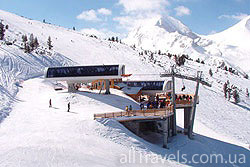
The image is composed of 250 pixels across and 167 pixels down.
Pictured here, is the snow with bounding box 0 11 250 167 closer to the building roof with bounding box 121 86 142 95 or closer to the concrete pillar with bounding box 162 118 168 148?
the concrete pillar with bounding box 162 118 168 148

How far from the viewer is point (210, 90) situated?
73188 millimetres

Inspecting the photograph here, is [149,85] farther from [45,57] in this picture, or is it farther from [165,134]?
[45,57]

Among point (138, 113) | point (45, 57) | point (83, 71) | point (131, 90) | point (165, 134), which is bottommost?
point (165, 134)

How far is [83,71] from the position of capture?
37156 millimetres

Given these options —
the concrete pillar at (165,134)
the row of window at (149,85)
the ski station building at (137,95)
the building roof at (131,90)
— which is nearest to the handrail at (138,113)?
the ski station building at (137,95)

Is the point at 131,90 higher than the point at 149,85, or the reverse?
the point at 149,85

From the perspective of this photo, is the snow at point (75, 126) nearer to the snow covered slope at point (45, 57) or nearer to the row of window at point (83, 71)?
the snow covered slope at point (45, 57)

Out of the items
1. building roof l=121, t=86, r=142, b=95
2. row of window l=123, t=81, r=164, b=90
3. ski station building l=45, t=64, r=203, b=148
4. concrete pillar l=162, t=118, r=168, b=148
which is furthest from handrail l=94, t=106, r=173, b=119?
building roof l=121, t=86, r=142, b=95

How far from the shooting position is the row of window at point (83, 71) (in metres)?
35.9

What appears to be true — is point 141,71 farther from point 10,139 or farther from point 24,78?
point 10,139

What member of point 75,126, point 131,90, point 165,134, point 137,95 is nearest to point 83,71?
point 131,90

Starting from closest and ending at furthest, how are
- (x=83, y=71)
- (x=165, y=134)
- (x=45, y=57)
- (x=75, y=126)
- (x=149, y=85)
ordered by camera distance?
(x=75, y=126) < (x=165, y=134) < (x=83, y=71) < (x=149, y=85) < (x=45, y=57)

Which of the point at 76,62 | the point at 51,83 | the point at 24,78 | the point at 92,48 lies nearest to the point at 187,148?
the point at 51,83

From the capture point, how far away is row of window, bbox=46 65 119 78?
118ft
